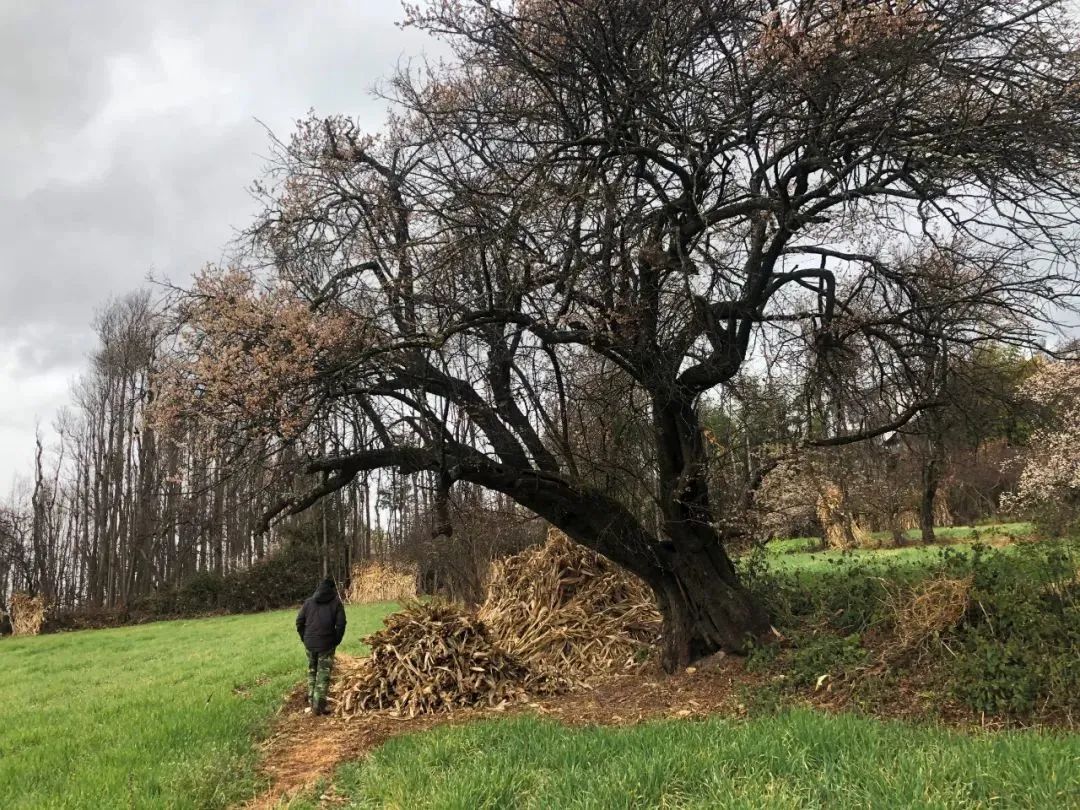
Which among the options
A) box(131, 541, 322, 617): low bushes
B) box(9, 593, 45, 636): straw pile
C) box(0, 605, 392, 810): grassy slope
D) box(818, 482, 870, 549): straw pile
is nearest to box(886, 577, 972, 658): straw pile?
box(0, 605, 392, 810): grassy slope

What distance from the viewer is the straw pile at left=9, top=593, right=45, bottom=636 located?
25172 millimetres

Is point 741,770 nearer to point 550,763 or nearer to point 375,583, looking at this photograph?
point 550,763

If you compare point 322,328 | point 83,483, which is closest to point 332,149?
point 322,328

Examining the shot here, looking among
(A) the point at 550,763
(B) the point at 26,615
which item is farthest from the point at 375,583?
(A) the point at 550,763

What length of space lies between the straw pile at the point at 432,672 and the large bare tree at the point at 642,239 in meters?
1.98

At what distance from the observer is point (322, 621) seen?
28.9ft

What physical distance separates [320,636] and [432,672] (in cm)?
143

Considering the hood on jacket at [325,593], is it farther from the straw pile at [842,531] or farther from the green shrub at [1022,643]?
the straw pile at [842,531]

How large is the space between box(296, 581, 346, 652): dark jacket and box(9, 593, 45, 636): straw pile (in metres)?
22.1

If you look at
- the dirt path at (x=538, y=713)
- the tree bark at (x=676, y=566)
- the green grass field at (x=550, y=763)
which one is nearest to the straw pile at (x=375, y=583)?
the green grass field at (x=550, y=763)

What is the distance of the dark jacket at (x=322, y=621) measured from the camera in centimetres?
870

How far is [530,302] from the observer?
24.4 ft

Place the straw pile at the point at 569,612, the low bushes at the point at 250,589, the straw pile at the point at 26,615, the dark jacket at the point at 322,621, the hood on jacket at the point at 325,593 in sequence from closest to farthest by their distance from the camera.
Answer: the dark jacket at the point at 322,621
the hood on jacket at the point at 325,593
the straw pile at the point at 569,612
the straw pile at the point at 26,615
the low bushes at the point at 250,589

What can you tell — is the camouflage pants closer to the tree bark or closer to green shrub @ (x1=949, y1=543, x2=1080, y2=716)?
the tree bark
